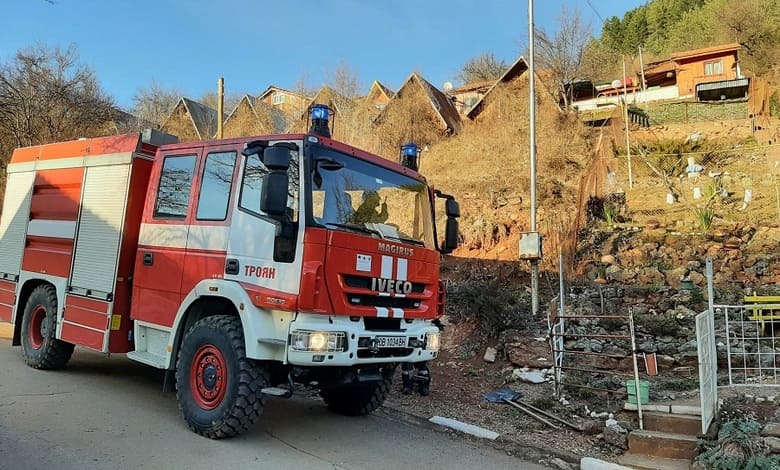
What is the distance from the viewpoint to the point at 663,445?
529 cm

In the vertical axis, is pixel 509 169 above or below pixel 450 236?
above

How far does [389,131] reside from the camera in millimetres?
25406

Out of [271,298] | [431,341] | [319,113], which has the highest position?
[319,113]

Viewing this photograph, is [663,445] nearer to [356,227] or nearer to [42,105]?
[356,227]

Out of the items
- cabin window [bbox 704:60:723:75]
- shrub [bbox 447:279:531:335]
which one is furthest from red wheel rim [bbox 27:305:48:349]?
cabin window [bbox 704:60:723:75]

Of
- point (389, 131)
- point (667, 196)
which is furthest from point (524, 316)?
point (389, 131)

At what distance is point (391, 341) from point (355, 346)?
0.47m

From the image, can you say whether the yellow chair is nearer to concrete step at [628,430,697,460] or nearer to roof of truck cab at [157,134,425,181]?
concrete step at [628,430,697,460]

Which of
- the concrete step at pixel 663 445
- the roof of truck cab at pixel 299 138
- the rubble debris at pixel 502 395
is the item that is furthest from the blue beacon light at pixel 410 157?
the concrete step at pixel 663 445

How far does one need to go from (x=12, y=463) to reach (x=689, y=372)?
815 cm

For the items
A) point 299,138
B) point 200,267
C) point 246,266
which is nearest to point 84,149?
point 200,267

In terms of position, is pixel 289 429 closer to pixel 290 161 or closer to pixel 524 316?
pixel 290 161

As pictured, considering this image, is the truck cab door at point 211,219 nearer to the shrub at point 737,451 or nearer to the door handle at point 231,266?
the door handle at point 231,266

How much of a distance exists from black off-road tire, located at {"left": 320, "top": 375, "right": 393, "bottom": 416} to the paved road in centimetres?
14
